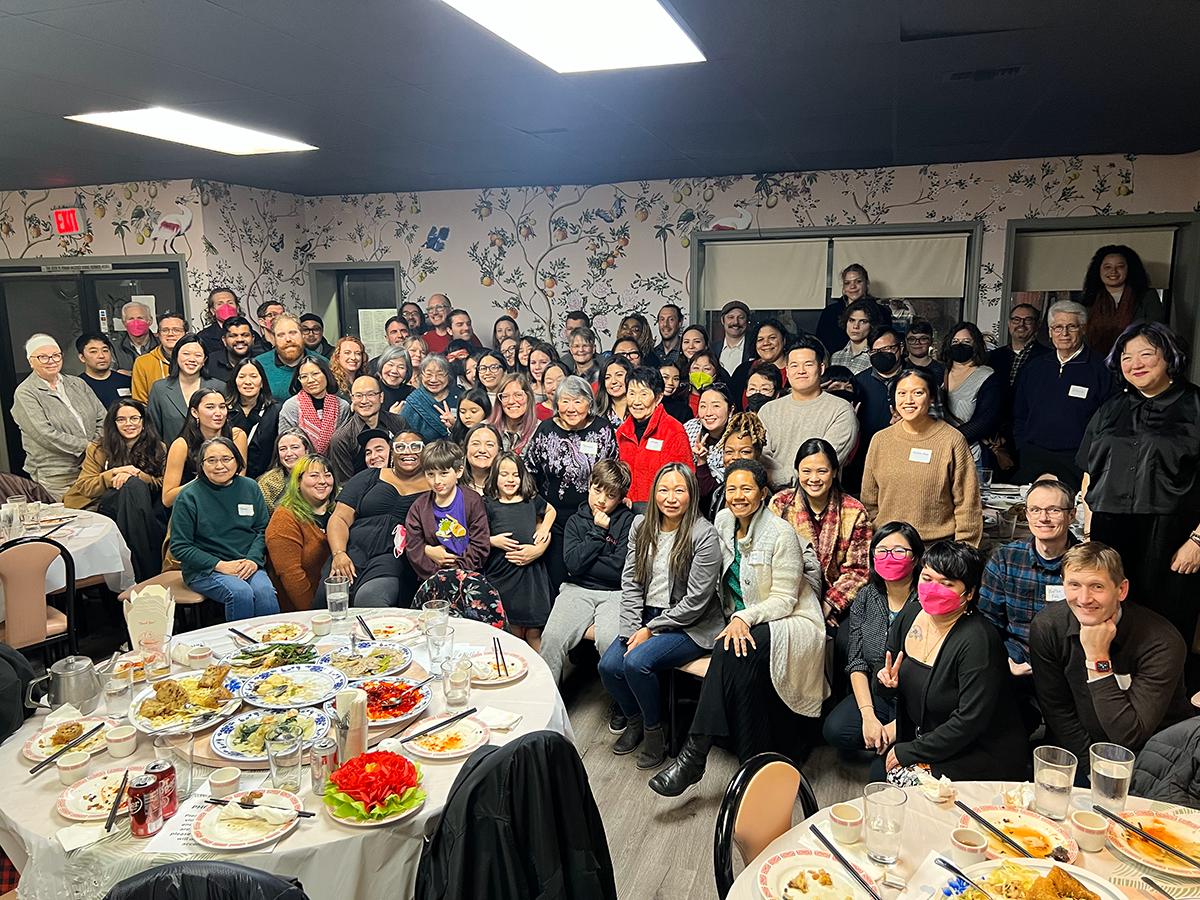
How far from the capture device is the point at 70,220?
6.82 meters

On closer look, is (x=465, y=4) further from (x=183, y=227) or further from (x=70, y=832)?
(x=183, y=227)

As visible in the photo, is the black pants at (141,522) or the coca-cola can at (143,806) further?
the black pants at (141,522)

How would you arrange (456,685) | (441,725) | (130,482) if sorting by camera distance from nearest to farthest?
(441,725), (456,685), (130,482)

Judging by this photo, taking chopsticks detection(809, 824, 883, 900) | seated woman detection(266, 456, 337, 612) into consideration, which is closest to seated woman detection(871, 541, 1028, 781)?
chopsticks detection(809, 824, 883, 900)

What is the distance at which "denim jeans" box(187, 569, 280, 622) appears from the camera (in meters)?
3.69

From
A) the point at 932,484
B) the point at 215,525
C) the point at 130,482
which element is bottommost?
the point at 215,525

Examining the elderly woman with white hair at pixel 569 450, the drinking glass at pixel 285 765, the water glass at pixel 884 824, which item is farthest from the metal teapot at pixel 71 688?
the elderly woman with white hair at pixel 569 450

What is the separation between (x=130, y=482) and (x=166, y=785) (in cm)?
307

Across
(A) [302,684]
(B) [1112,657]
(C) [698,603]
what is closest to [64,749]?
(A) [302,684]

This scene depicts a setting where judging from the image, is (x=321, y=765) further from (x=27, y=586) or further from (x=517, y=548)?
(x=27, y=586)

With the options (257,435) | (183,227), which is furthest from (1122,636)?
(183,227)

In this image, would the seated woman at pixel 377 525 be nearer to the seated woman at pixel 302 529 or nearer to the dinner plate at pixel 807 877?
the seated woman at pixel 302 529

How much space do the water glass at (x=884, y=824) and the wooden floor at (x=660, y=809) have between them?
43.8 inches

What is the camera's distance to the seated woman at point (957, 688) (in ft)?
8.05
